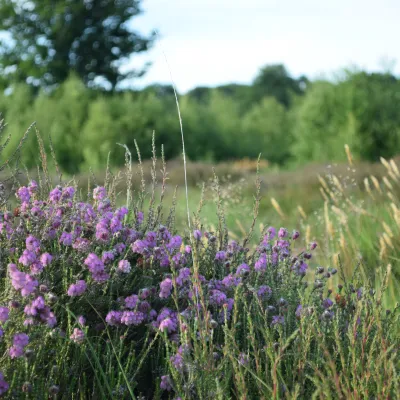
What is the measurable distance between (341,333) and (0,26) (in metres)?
29.7

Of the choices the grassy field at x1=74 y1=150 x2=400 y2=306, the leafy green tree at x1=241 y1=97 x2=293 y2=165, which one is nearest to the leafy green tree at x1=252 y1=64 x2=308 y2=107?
the leafy green tree at x1=241 y1=97 x2=293 y2=165

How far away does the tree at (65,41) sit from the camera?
91.9ft

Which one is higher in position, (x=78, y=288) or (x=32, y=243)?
(x=32, y=243)

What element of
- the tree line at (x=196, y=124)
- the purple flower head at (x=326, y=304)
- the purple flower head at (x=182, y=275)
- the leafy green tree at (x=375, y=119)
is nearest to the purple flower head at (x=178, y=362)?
the purple flower head at (x=182, y=275)

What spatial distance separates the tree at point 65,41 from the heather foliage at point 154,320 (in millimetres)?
25880

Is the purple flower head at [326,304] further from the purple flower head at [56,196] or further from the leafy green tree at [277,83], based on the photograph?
the leafy green tree at [277,83]

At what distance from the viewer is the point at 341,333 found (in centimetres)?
263

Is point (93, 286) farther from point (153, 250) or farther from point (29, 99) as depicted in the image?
point (29, 99)

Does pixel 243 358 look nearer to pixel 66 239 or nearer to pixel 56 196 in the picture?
pixel 66 239

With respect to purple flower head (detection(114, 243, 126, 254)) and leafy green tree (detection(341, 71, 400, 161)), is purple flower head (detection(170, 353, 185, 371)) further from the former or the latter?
leafy green tree (detection(341, 71, 400, 161))

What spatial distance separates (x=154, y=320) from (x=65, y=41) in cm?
2819

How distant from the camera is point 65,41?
28656 millimetres

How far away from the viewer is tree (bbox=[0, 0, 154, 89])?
91.9ft

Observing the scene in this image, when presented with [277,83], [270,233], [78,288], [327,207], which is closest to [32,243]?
[78,288]
